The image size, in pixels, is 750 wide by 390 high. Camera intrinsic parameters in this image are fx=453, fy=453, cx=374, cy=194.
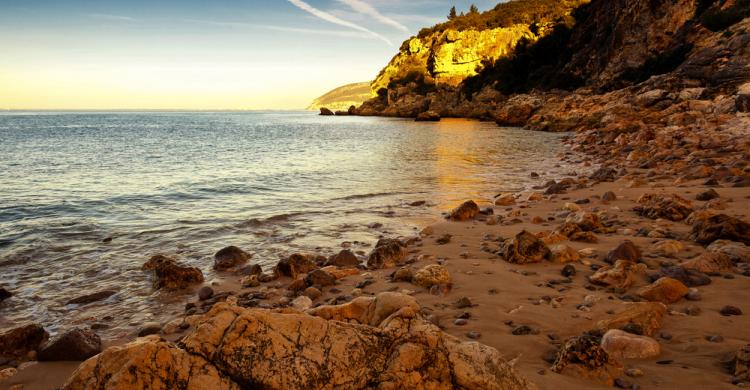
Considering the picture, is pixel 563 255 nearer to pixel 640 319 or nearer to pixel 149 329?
pixel 640 319

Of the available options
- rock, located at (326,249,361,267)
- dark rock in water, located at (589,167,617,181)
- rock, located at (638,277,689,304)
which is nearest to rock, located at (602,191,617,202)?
dark rock in water, located at (589,167,617,181)

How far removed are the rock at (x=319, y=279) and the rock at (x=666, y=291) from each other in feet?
11.8

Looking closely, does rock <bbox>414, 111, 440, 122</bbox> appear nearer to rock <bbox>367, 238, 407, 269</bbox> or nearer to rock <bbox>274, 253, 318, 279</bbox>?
rock <bbox>367, 238, 407, 269</bbox>

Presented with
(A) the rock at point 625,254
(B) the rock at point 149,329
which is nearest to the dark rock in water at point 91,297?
(B) the rock at point 149,329

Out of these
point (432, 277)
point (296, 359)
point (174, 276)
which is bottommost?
point (174, 276)

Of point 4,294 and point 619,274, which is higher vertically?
point 619,274

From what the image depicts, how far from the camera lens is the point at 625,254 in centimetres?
571

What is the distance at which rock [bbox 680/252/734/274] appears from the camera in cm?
500

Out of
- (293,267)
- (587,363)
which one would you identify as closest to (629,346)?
(587,363)

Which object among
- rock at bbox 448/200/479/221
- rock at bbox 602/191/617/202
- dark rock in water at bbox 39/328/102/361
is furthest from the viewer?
rock at bbox 602/191/617/202

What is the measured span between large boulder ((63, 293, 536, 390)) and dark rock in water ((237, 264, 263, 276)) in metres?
4.08

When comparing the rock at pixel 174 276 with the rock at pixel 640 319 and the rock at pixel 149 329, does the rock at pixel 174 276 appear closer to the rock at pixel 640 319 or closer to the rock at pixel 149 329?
the rock at pixel 149 329

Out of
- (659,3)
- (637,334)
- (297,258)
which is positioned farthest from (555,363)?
(659,3)

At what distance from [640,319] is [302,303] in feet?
11.3
